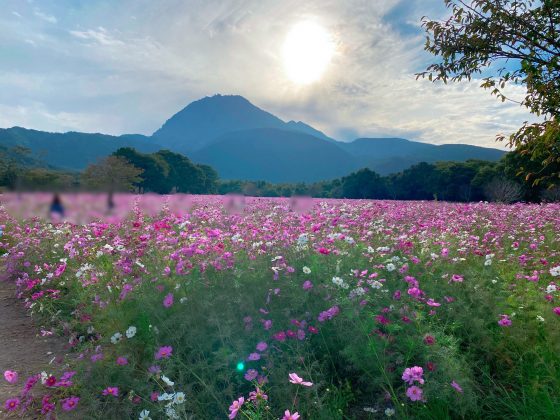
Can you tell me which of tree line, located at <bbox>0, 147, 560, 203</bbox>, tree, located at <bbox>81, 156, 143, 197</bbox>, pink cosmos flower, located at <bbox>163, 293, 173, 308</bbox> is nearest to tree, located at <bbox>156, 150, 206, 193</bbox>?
tree line, located at <bbox>0, 147, 560, 203</bbox>

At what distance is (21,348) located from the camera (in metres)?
4.12

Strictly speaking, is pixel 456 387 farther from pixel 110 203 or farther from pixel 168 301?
pixel 110 203

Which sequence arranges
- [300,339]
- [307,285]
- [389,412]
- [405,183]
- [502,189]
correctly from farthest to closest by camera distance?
[405,183]
[502,189]
[307,285]
[300,339]
[389,412]

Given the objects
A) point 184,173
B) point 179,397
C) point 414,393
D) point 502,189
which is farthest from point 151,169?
point 414,393

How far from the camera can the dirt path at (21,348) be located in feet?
11.4

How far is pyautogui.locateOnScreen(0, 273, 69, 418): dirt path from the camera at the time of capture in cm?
347

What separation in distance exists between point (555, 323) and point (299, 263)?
2.25 meters

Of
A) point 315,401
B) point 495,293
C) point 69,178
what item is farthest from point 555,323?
point 69,178

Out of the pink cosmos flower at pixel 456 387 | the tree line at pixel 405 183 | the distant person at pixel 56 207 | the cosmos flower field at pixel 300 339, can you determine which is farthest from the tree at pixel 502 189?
the distant person at pixel 56 207

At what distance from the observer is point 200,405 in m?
2.62

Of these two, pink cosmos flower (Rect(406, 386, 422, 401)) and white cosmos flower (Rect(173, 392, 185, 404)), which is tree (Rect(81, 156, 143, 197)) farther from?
pink cosmos flower (Rect(406, 386, 422, 401))

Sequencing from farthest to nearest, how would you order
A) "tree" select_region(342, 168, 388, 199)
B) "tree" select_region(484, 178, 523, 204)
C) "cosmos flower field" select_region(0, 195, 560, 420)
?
"tree" select_region(342, 168, 388, 199) → "tree" select_region(484, 178, 523, 204) → "cosmos flower field" select_region(0, 195, 560, 420)

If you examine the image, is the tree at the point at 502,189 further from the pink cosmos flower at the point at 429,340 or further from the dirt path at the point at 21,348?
the dirt path at the point at 21,348

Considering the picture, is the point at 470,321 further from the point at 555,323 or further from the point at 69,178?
the point at 69,178
